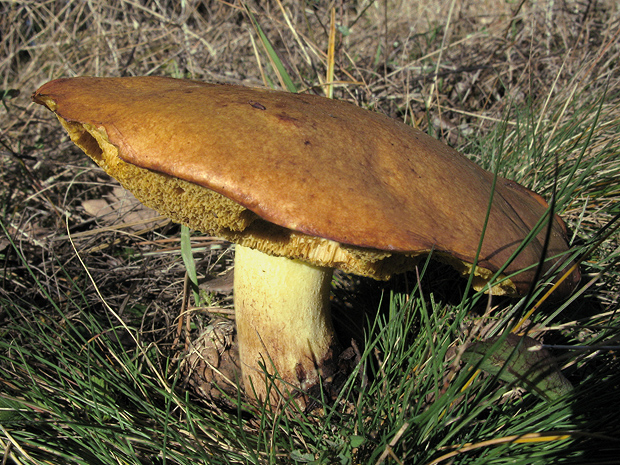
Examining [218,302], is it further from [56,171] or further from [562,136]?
[562,136]

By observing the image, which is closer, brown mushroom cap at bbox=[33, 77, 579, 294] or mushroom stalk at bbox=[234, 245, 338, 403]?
brown mushroom cap at bbox=[33, 77, 579, 294]

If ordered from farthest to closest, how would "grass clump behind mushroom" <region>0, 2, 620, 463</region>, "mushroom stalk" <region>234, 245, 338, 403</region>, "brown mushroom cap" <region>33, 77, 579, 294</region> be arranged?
"mushroom stalk" <region>234, 245, 338, 403</region> < "grass clump behind mushroom" <region>0, 2, 620, 463</region> < "brown mushroom cap" <region>33, 77, 579, 294</region>

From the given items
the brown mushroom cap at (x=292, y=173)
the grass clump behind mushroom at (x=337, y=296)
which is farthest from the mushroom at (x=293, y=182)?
the grass clump behind mushroom at (x=337, y=296)

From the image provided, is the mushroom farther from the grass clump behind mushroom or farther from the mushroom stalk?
the grass clump behind mushroom

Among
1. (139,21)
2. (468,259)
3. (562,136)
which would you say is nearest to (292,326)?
(468,259)

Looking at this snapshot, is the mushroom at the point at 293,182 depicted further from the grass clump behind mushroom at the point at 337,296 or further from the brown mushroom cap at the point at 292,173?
the grass clump behind mushroom at the point at 337,296

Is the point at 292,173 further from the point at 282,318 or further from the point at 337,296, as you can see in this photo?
the point at 337,296

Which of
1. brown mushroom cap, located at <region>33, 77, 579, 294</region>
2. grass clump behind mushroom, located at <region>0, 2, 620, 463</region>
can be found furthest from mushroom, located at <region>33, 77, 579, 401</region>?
grass clump behind mushroom, located at <region>0, 2, 620, 463</region>

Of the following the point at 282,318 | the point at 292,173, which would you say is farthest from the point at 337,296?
the point at 292,173
